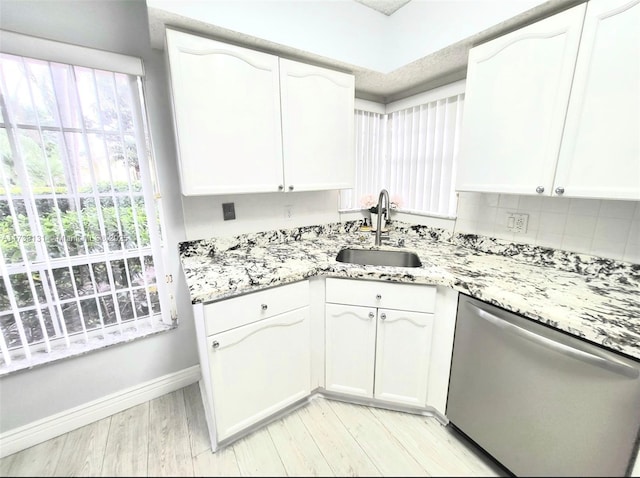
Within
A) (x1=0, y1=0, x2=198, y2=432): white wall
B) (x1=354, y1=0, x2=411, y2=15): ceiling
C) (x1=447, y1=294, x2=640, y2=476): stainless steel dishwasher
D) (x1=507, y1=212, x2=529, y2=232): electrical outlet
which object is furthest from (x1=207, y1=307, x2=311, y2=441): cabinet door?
(x1=354, y1=0, x2=411, y2=15): ceiling

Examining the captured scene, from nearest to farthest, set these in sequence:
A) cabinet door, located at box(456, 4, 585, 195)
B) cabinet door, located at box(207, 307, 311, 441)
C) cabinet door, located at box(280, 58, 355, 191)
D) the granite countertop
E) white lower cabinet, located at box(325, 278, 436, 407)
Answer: the granite countertop → cabinet door, located at box(456, 4, 585, 195) → cabinet door, located at box(207, 307, 311, 441) → white lower cabinet, located at box(325, 278, 436, 407) → cabinet door, located at box(280, 58, 355, 191)

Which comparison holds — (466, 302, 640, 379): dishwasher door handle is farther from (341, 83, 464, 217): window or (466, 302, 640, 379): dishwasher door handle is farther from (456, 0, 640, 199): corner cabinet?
(341, 83, 464, 217): window

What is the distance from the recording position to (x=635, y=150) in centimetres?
83

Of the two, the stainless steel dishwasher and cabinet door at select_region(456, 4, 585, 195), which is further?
cabinet door at select_region(456, 4, 585, 195)

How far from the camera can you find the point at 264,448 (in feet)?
3.51

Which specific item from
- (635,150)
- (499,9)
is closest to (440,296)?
(635,150)

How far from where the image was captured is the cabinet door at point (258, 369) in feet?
3.52

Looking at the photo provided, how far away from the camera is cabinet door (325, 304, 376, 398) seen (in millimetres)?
1271

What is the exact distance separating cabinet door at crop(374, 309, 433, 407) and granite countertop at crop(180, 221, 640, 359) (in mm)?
202

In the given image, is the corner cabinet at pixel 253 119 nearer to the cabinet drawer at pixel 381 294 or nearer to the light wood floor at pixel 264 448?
the cabinet drawer at pixel 381 294

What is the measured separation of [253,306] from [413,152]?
154 cm

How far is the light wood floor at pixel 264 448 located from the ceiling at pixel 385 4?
1.96m

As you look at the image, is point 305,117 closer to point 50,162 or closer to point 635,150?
point 50,162

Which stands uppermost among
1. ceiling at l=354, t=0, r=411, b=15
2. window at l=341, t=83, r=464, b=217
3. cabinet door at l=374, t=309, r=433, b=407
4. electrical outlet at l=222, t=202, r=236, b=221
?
ceiling at l=354, t=0, r=411, b=15
